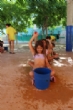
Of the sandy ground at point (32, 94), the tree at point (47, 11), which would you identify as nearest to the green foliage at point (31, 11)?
the tree at point (47, 11)

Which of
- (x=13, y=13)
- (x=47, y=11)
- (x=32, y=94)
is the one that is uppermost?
(x=47, y=11)

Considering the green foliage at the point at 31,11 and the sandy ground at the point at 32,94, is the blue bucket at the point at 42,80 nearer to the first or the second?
the sandy ground at the point at 32,94

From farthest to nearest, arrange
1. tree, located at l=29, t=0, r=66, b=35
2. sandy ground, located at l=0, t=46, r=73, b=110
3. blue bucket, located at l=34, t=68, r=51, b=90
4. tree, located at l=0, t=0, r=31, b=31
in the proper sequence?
tree, located at l=29, t=0, r=66, b=35
tree, located at l=0, t=0, r=31, b=31
blue bucket, located at l=34, t=68, r=51, b=90
sandy ground, located at l=0, t=46, r=73, b=110

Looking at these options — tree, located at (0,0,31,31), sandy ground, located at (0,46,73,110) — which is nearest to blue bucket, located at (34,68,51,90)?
sandy ground, located at (0,46,73,110)

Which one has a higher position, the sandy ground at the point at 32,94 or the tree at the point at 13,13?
the tree at the point at 13,13

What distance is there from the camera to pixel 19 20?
10.9 meters

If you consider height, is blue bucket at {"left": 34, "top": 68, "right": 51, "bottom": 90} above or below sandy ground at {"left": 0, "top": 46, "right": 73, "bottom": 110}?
above

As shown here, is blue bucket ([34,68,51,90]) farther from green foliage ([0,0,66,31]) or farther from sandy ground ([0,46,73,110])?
green foliage ([0,0,66,31])

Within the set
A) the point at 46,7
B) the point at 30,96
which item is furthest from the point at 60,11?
the point at 30,96

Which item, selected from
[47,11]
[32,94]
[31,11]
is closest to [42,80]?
[32,94]

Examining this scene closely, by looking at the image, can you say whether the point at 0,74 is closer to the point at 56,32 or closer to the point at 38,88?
the point at 38,88

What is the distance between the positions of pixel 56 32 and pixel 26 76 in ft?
49.4

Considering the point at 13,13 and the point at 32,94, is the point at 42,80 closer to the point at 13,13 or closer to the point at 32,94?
the point at 32,94

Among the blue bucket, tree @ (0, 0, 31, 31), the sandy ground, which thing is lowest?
the sandy ground
